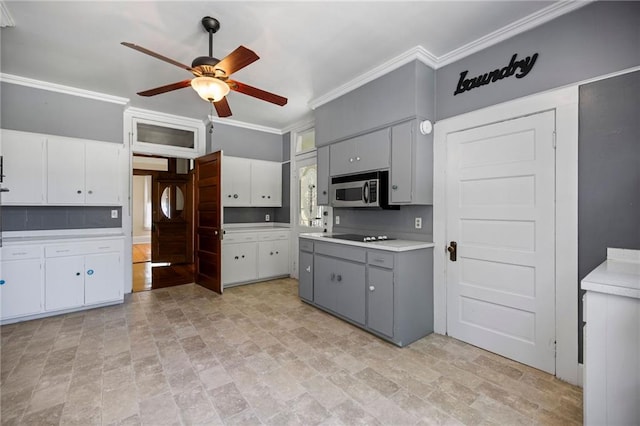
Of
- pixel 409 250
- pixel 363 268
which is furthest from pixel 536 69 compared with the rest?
pixel 363 268

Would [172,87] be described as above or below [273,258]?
above

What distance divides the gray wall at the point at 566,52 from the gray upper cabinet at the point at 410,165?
0.48 metres

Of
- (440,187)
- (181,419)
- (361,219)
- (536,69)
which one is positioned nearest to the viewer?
(181,419)

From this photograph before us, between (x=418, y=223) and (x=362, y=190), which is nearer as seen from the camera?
(x=418, y=223)

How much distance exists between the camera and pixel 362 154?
3309 millimetres

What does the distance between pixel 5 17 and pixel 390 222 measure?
12.9 feet

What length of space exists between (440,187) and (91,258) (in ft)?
14.0

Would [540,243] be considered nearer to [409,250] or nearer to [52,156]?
[409,250]

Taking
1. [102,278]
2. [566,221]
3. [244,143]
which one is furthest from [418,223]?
[102,278]

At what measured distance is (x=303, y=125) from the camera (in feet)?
16.4

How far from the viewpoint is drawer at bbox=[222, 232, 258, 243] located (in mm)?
4609

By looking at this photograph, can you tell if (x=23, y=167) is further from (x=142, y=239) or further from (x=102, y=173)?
(x=142, y=239)

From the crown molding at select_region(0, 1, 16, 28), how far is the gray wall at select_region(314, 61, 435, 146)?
9.97 ft

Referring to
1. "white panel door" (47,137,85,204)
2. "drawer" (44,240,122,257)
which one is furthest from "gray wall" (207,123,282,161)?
"drawer" (44,240,122,257)
